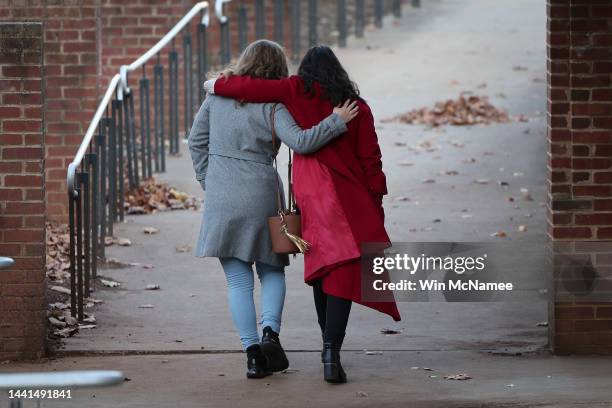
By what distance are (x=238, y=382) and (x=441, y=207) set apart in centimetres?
478

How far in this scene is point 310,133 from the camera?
690cm

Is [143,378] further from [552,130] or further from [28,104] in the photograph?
[552,130]

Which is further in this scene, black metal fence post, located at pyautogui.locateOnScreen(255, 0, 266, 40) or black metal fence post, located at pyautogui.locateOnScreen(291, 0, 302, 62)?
black metal fence post, located at pyautogui.locateOnScreen(291, 0, 302, 62)

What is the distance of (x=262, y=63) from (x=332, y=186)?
0.66 m

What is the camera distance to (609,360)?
7.50 m

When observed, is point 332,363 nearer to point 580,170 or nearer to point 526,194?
point 580,170

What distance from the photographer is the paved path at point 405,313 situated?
6.94 metres

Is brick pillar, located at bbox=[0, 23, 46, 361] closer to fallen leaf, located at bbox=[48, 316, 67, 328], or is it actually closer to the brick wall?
fallen leaf, located at bbox=[48, 316, 67, 328]

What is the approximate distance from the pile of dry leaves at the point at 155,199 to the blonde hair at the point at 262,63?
4.71 metres

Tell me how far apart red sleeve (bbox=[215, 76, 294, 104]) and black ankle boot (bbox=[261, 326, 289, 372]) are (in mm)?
1053

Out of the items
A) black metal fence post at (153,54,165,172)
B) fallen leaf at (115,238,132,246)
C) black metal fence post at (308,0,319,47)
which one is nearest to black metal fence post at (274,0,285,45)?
black metal fence post at (308,0,319,47)

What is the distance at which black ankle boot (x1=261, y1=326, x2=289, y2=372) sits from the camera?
280 inches

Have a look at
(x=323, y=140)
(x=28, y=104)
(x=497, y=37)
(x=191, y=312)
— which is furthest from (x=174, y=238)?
(x=497, y=37)

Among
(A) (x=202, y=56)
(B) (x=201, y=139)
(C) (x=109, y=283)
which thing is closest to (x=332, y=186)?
(B) (x=201, y=139)
